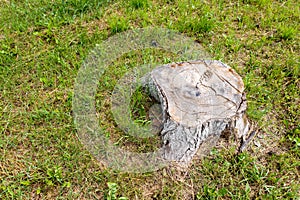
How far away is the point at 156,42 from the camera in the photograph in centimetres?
347

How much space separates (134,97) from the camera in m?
2.93

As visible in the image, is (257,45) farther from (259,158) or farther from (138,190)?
(138,190)

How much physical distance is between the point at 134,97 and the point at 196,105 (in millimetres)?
746

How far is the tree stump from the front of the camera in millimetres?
2344

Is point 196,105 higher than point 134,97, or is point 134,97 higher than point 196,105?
point 196,105

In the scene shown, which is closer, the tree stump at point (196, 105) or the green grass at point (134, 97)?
the tree stump at point (196, 105)

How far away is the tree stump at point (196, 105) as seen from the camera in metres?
2.34

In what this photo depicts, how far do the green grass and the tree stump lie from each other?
0.21 metres

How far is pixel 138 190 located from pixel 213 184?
593 millimetres

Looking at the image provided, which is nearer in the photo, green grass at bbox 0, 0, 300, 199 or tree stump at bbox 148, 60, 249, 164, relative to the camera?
tree stump at bbox 148, 60, 249, 164

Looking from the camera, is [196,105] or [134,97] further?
[134,97]

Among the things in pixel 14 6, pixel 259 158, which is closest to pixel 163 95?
pixel 259 158

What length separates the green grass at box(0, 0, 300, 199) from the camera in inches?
98.0

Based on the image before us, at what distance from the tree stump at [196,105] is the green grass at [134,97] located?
0.21 metres
